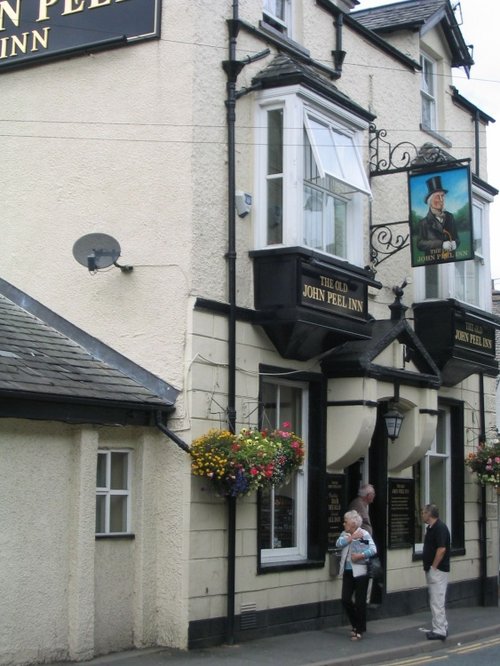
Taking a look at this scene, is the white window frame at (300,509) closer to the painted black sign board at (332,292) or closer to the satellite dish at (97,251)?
the painted black sign board at (332,292)

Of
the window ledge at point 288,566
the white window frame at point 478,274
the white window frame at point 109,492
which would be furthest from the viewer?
the white window frame at point 478,274

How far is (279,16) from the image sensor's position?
48.6 feet

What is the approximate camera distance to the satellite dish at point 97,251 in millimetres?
12477

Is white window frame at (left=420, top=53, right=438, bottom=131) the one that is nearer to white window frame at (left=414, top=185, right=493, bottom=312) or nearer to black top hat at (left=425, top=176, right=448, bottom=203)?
white window frame at (left=414, top=185, right=493, bottom=312)

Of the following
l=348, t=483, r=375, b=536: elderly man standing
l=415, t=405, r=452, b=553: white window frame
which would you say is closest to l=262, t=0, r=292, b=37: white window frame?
l=348, t=483, r=375, b=536: elderly man standing

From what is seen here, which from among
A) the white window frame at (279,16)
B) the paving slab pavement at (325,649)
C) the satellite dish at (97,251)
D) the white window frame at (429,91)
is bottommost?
the paving slab pavement at (325,649)

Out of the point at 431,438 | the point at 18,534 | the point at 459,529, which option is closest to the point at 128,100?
the point at 18,534

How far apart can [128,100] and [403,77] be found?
6431 millimetres

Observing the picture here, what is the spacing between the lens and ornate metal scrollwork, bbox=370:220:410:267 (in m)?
16.0

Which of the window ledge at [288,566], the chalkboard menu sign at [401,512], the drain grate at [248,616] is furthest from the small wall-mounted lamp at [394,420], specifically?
the drain grate at [248,616]

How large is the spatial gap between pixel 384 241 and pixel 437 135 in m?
3.23

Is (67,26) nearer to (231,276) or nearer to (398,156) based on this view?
(231,276)

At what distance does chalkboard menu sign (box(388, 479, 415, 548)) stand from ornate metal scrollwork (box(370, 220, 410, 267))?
Result: 348 centimetres

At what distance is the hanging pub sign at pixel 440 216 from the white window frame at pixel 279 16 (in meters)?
2.88
